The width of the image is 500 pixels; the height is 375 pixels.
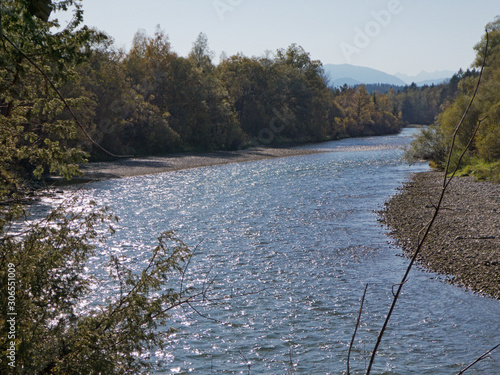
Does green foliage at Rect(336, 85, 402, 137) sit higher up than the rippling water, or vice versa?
green foliage at Rect(336, 85, 402, 137)

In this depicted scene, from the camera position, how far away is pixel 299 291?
1552 centimetres

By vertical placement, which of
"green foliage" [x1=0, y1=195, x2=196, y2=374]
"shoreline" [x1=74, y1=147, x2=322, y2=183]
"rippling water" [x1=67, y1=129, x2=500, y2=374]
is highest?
"shoreline" [x1=74, y1=147, x2=322, y2=183]

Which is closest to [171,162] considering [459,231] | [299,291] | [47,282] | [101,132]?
[101,132]

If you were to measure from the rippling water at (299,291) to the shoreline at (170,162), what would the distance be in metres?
11.4

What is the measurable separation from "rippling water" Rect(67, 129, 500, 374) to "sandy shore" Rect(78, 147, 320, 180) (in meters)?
12.0

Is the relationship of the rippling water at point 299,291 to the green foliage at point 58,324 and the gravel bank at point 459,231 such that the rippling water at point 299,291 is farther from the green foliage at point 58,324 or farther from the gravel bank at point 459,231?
the green foliage at point 58,324

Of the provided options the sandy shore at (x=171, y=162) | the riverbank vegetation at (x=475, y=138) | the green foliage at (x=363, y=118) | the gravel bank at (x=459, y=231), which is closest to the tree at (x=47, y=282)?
the gravel bank at (x=459, y=231)

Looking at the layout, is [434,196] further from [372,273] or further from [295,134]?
[295,134]

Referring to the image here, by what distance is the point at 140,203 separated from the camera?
3147 cm

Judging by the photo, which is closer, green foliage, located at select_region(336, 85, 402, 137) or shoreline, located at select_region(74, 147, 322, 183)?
shoreline, located at select_region(74, 147, 322, 183)

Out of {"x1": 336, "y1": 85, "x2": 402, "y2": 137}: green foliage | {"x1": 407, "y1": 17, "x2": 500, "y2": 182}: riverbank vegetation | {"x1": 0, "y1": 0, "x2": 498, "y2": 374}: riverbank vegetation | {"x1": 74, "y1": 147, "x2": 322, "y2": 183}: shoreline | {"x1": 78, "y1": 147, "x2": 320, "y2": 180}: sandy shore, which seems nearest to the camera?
{"x1": 0, "y1": 0, "x2": 498, "y2": 374}: riverbank vegetation

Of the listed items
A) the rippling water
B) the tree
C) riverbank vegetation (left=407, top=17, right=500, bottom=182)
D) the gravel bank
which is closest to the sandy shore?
the rippling water

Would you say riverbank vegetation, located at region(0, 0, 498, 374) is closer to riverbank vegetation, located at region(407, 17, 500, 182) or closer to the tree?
the tree

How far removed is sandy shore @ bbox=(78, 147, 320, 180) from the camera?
46.6 meters
